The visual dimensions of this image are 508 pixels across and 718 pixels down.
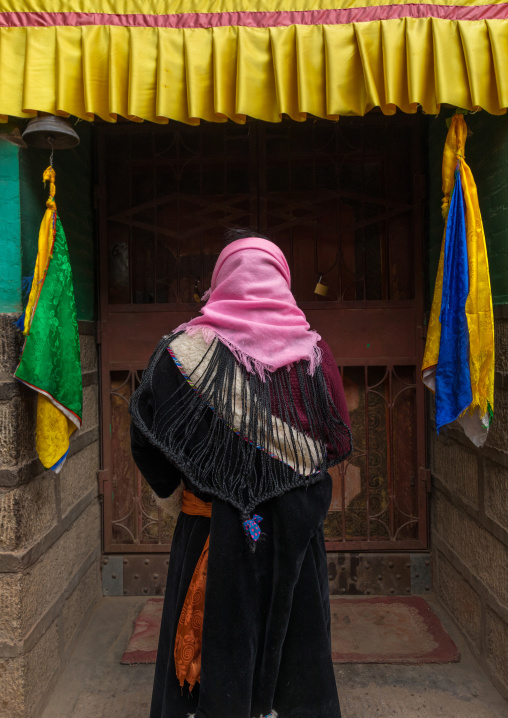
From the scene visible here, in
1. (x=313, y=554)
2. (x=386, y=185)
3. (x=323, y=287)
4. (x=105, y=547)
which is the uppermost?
→ (x=386, y=185)

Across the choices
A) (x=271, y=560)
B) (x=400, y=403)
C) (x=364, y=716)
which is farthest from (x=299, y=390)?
(x=400, y=403)

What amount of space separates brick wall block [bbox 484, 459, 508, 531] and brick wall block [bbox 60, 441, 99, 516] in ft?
6.85

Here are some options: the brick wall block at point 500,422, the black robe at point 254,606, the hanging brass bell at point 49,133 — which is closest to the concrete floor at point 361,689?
the black robe at point 254,606

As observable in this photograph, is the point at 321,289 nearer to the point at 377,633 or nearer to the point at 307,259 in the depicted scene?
the point at 307,259

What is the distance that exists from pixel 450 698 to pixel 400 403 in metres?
1.59

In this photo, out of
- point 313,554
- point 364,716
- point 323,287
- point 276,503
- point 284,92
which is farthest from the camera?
point 323,287

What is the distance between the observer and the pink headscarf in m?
1.79

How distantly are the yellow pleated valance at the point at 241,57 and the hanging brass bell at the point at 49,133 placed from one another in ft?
0.18

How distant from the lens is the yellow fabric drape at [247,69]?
2240 millimetres

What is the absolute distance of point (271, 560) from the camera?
183 centimetres

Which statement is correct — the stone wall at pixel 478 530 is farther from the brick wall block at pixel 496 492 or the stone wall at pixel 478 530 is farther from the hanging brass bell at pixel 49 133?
the hanging brass bell at pixel 49 133

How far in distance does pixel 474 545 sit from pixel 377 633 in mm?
751

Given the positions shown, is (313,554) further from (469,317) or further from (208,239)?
(208,239)

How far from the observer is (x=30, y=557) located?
2.37 m
